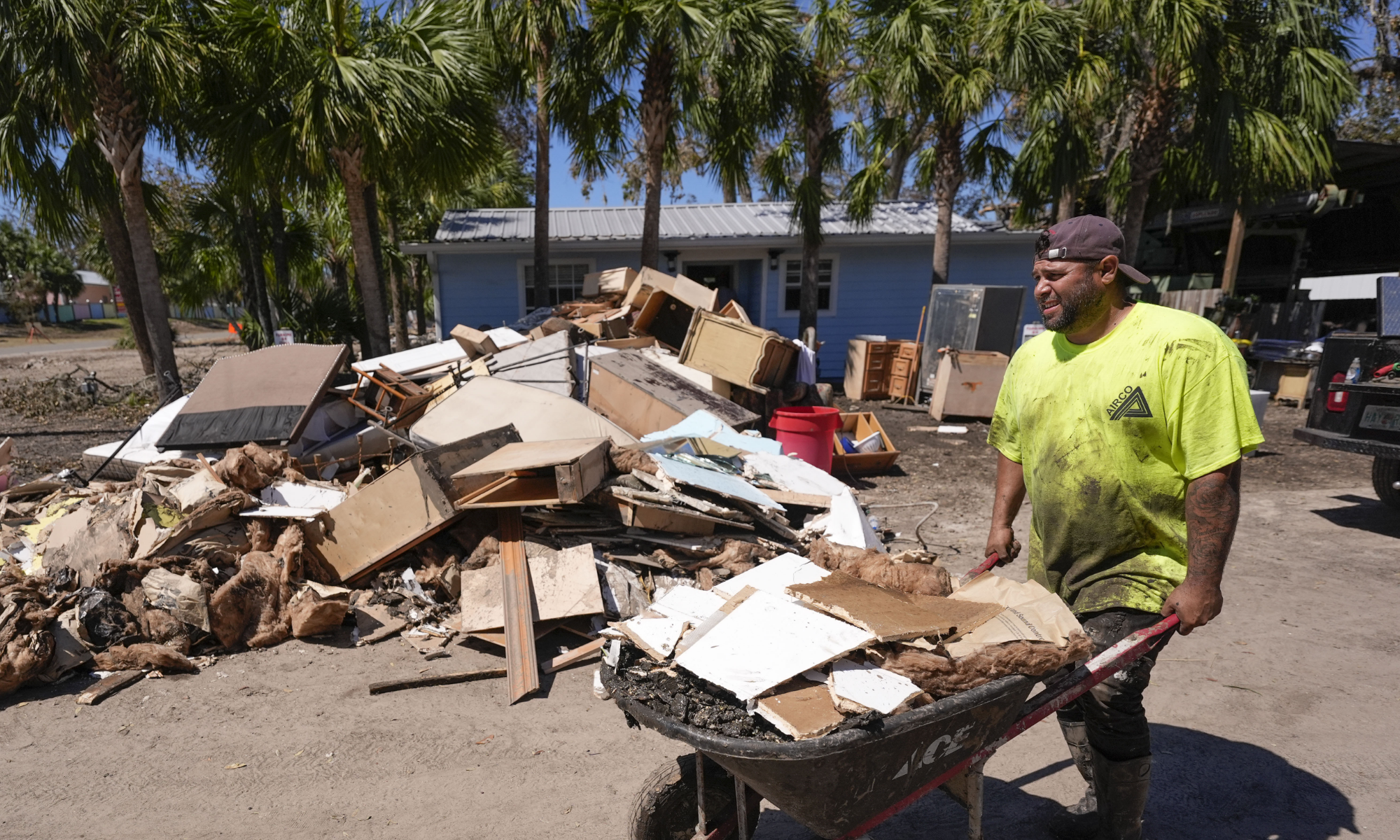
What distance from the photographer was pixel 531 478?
15.6ft

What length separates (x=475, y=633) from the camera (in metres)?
4.29

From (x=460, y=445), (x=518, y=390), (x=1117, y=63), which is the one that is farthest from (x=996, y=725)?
(x=1117, y=63)

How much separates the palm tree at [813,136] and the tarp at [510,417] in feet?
24.8

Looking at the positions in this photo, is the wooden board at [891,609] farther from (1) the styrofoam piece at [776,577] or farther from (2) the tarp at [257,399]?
(2) the tarp at [257,399]

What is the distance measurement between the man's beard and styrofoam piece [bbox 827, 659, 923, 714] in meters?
1.19

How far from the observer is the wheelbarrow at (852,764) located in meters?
1.79

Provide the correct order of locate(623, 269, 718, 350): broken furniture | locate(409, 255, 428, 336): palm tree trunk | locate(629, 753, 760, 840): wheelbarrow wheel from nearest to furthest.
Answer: locate(629, 753, 760, 840): wheelbarrow wheel
locate(623, 269, 718, 350): broken furniture
locate(409, 255, 428, 336): palm tree trunk

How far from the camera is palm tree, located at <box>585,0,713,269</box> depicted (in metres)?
11.2

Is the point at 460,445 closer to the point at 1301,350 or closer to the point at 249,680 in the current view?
the point at 249,680

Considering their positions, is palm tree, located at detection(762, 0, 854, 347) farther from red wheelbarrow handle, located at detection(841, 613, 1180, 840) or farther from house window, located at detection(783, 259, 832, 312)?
red wheelbarrow handle, located at detection(841, 613, 1180, 840)

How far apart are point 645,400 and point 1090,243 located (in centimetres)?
553

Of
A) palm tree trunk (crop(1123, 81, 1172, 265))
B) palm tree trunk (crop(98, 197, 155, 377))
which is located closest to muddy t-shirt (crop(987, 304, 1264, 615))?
palm tree trunk (crop(1123, 81, 1172, 265))

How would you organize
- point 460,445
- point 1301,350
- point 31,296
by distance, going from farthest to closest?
point 31,296
point 1301,350
point 460,445

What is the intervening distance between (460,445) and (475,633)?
1.22 meters
